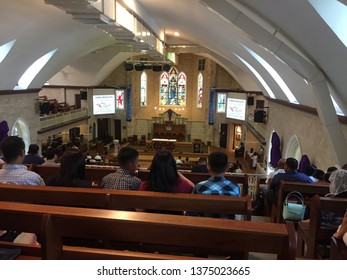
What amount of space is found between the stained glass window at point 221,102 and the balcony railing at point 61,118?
30.7 ft

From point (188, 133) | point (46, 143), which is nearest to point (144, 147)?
point (188, 133)

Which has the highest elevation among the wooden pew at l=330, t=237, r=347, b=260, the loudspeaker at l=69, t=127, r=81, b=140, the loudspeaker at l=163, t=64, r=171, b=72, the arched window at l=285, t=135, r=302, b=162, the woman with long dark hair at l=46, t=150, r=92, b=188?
the loudspeaker at l=163, t=64, r=171, b=72

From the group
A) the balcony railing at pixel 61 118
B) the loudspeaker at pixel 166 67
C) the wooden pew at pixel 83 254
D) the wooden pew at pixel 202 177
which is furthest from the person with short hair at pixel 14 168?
the loudspeaker at pixel 166 67

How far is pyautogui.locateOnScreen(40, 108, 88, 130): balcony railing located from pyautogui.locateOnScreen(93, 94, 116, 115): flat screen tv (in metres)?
1.12

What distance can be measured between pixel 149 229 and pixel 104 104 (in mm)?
20624

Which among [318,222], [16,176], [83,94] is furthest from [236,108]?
[16,176]

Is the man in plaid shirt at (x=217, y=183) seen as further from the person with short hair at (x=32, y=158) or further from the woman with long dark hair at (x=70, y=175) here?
the person with short hair at (x=32, y=158)

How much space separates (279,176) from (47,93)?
→ 19.3 meters

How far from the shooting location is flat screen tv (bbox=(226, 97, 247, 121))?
61.8ft

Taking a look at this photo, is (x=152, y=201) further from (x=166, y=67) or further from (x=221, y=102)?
(x=221, y=102)

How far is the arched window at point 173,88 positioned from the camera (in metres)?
24.4

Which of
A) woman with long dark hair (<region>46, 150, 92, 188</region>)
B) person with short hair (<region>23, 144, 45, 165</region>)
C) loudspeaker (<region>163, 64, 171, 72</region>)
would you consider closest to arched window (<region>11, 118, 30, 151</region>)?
person with short hair (<region>23, 144, 45, 165</region>)

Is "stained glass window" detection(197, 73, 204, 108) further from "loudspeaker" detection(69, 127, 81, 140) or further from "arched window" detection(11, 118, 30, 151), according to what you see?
"arched window" detection(11, 118, 30, 151)

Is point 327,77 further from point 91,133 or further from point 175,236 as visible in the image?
point 91,133
